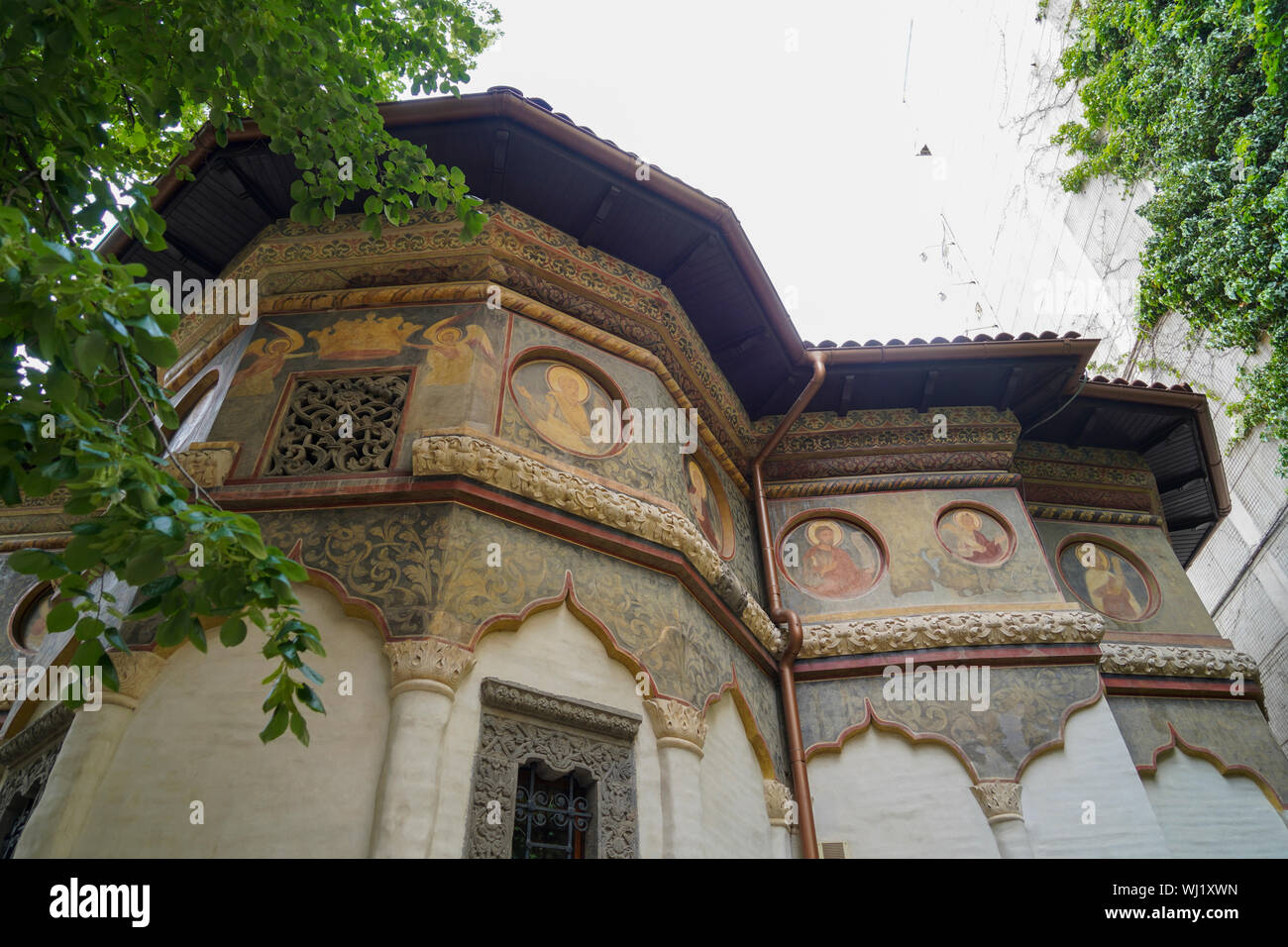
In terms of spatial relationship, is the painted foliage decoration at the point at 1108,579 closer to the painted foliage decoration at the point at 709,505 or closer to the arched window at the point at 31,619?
the painted foliage decoration at the point at 709,505

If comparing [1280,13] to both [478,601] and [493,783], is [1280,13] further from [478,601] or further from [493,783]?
[493,783]

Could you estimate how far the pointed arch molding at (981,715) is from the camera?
6383 millimetres

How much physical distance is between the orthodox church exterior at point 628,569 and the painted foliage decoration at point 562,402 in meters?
0.03

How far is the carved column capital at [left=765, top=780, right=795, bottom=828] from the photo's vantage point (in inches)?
231

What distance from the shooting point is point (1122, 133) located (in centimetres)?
1196

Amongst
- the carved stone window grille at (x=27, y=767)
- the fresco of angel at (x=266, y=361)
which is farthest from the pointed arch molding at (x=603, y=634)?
the fresco of angel at (x=266, y=361)

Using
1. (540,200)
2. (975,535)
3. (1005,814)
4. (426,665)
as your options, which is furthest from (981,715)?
(540,200)

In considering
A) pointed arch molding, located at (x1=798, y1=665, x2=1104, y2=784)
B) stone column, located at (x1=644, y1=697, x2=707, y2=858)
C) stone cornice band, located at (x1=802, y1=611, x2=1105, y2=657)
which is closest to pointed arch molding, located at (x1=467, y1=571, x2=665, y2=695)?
stone column, located at (x1=644, y1=697, x2=707, y2=858)

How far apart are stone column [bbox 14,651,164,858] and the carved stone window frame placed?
1.72 meters

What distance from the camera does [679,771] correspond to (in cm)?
467

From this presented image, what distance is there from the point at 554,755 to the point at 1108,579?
21.3 feet

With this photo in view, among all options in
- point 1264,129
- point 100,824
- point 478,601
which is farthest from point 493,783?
point 1264,129

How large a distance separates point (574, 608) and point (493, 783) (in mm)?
1155

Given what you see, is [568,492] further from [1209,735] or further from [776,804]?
[1209,735]
